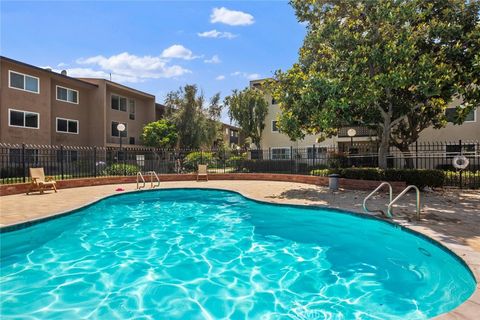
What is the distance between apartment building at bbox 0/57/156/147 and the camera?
65.4 ft

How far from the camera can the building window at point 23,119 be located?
65.4ft

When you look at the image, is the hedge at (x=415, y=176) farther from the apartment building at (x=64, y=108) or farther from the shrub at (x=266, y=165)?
the apartment building at (x=64, y=108)

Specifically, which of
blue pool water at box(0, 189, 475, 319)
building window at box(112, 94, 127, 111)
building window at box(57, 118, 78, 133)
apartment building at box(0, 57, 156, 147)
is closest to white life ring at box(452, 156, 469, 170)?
blue pool water at box(0, 189, 475, 319)

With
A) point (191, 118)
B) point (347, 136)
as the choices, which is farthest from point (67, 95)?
point (347, 136)

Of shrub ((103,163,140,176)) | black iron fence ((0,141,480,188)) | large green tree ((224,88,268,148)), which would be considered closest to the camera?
black iron fence ((0,141,480,188))

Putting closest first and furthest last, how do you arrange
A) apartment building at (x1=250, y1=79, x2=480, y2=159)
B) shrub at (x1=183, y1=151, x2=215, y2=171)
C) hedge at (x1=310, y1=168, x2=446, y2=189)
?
hedge at (x1=310, y1=168, x2=446, y2=189), apartment building at (x1=250, y1=79, x2=480, y2=159), shrub at (x1=183, y1=151, x2=215, y2=171)

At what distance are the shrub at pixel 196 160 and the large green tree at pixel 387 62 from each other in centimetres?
1029

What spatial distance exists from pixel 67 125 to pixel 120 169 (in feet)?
32.7

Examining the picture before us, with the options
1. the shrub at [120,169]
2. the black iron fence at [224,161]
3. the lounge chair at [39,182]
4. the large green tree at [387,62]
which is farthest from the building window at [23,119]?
the large green tree at [387,62]

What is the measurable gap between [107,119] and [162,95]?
21.2 feet

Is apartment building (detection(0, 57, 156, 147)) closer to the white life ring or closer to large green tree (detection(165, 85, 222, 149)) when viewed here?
large green tree (detection(165, 85, 222, 149))

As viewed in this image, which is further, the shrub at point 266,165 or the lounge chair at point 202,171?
the shrub at point 266,165

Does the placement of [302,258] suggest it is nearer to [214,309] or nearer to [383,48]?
[214,309]

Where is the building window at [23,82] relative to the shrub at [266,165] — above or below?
above
